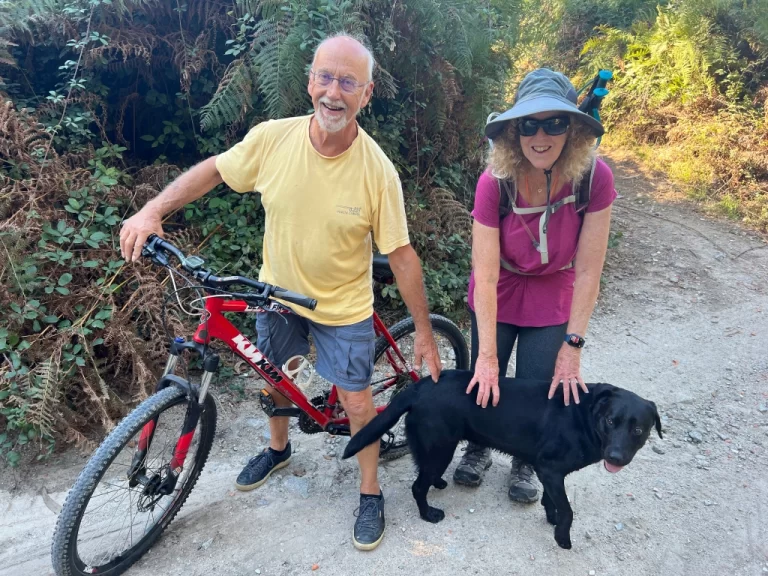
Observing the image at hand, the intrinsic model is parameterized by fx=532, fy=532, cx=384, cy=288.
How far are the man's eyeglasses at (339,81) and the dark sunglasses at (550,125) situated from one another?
0.77 meters

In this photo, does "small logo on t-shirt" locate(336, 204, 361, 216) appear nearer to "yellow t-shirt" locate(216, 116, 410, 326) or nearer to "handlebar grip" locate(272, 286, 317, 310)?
"yellow t-shirt" locate(216, 116, 410, 326)

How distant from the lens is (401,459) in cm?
351

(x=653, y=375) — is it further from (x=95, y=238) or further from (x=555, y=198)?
(x=95, y=238)

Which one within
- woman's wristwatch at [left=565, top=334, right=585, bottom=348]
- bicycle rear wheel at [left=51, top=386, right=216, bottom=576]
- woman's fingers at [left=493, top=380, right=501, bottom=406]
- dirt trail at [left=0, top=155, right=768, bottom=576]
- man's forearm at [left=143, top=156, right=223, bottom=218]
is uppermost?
man's forearm at [left=143, top=156, right=223, bottom=218]

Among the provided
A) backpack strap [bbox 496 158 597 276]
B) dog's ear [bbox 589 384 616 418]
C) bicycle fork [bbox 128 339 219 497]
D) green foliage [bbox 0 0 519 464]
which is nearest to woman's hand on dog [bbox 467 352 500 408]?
dog's ear [bbox 589 384 616 418]

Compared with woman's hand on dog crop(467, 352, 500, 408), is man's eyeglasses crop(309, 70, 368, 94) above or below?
above

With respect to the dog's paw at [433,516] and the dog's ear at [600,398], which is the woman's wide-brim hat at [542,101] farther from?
the dog's paw at [433,516]

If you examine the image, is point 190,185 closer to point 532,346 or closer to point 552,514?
point 532,346

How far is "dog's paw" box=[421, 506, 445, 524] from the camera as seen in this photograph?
2963 mm

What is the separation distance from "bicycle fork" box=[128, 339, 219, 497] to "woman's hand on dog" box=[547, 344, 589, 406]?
165 centimetres

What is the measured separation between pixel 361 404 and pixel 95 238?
7.64 ft

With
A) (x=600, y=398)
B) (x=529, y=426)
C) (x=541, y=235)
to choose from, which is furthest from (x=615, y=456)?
(x=541, y=235)

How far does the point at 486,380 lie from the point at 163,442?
1601 mm

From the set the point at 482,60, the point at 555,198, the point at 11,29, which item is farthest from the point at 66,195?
the point at 482,60
